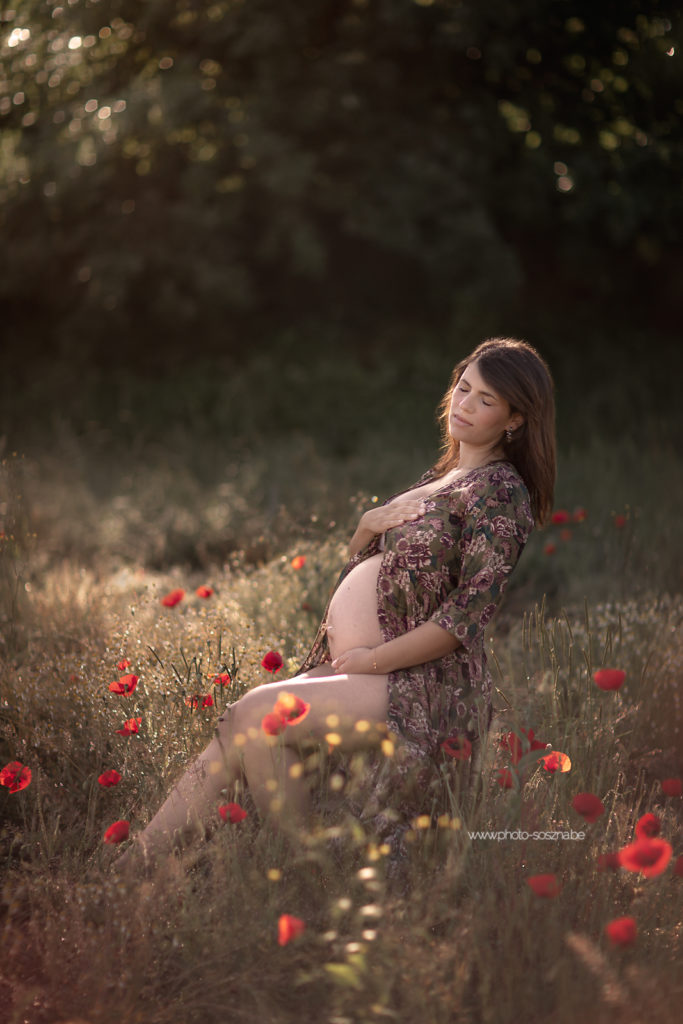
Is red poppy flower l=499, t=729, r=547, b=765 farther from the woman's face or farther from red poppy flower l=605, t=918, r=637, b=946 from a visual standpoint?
the woman's face

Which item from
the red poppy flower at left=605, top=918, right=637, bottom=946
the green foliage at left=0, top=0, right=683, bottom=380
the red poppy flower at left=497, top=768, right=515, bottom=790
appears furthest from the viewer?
the green foliage at left=0, top=0, right=683, bottom=380

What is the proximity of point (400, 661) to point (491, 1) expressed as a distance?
18.7 feet

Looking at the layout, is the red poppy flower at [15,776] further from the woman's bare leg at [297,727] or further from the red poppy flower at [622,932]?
the red poppy flower at [622,932]

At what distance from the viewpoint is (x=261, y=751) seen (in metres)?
2.15

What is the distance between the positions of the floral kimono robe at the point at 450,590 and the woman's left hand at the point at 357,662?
0.07 meters

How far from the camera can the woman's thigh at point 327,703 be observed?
2.19 metres

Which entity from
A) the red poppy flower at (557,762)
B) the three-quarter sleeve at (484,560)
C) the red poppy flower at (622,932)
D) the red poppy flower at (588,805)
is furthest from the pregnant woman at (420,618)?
the red poppy flower at (622,932)

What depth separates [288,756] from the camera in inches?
86.6

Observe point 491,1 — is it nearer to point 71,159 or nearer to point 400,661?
point 71,159

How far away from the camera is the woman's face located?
8.29ft

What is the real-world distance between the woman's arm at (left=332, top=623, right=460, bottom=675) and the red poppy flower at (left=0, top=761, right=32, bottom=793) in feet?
2.76

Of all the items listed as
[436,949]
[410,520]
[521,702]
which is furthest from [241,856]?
[521,702]

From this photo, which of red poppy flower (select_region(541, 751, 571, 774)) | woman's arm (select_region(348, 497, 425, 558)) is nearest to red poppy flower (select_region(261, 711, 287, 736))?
red poppy flower (select_region(541, 751, 571, 774))

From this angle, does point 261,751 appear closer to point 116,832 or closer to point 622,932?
point 116,832
